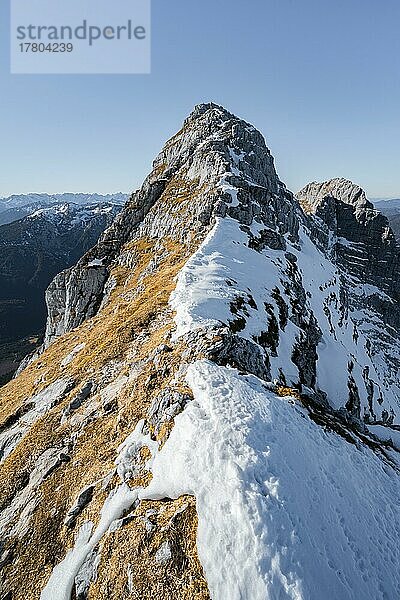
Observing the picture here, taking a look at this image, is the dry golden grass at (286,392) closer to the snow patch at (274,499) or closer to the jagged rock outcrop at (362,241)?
the snow patch at (274,499)

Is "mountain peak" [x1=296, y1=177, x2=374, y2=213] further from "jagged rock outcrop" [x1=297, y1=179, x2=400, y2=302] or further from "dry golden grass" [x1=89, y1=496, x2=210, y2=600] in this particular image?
"dry golden grass" [x1=89, y1=496, x2=210, y2=600]

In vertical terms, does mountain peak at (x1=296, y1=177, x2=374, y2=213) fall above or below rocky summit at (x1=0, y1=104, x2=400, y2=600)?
above

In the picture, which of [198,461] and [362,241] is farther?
[362,241]

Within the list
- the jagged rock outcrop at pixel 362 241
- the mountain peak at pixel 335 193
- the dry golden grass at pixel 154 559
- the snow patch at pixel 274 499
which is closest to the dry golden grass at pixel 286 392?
the snow patch at pixel 274 499

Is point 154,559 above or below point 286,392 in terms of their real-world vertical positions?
below

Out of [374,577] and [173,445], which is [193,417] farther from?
[374,577]

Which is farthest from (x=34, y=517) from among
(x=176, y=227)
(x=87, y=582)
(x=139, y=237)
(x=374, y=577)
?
(x=139, y=237)

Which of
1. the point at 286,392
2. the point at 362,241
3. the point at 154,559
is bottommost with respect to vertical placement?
the point at 154,559

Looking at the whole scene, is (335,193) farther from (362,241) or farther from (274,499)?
(274,499)

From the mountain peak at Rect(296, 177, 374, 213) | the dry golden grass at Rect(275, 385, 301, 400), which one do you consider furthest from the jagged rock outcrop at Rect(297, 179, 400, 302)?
the dry golden grass at Rect(275, 385, 301, 400)

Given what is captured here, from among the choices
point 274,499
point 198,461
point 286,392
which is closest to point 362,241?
point 286,392

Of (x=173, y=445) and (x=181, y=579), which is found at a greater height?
(x=173, y=445)
